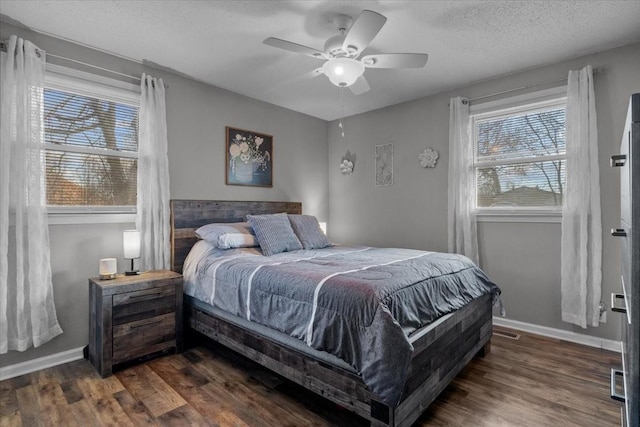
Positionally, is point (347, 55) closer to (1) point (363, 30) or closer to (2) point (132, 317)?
(1) point (363, 30)

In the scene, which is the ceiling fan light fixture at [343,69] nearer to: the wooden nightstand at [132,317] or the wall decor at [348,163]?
the wooden nightstand at [132,317]

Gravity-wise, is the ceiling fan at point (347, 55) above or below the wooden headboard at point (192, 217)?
above

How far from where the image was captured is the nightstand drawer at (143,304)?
8.14 feet

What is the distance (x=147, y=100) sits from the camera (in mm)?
3076

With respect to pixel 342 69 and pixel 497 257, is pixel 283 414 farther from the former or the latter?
pixel 497 257

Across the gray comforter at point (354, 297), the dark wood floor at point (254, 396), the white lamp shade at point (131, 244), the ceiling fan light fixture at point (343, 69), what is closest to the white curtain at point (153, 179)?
the white lamp shade at point (131, 244)

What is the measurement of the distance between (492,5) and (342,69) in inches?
44.0

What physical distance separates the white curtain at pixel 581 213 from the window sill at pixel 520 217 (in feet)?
0.47

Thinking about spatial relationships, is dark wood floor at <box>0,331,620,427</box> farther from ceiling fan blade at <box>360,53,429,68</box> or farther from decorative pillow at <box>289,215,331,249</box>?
ceiling fan blade at <box>360,53,429,68</box>

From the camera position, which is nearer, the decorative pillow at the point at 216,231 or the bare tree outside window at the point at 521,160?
the decorative pillow at the point at 216,231

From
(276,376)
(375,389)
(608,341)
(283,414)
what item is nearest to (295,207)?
(276,376)

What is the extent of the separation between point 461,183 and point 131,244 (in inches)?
132

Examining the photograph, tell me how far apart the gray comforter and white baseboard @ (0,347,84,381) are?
1065mm

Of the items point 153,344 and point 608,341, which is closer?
point 153,344
